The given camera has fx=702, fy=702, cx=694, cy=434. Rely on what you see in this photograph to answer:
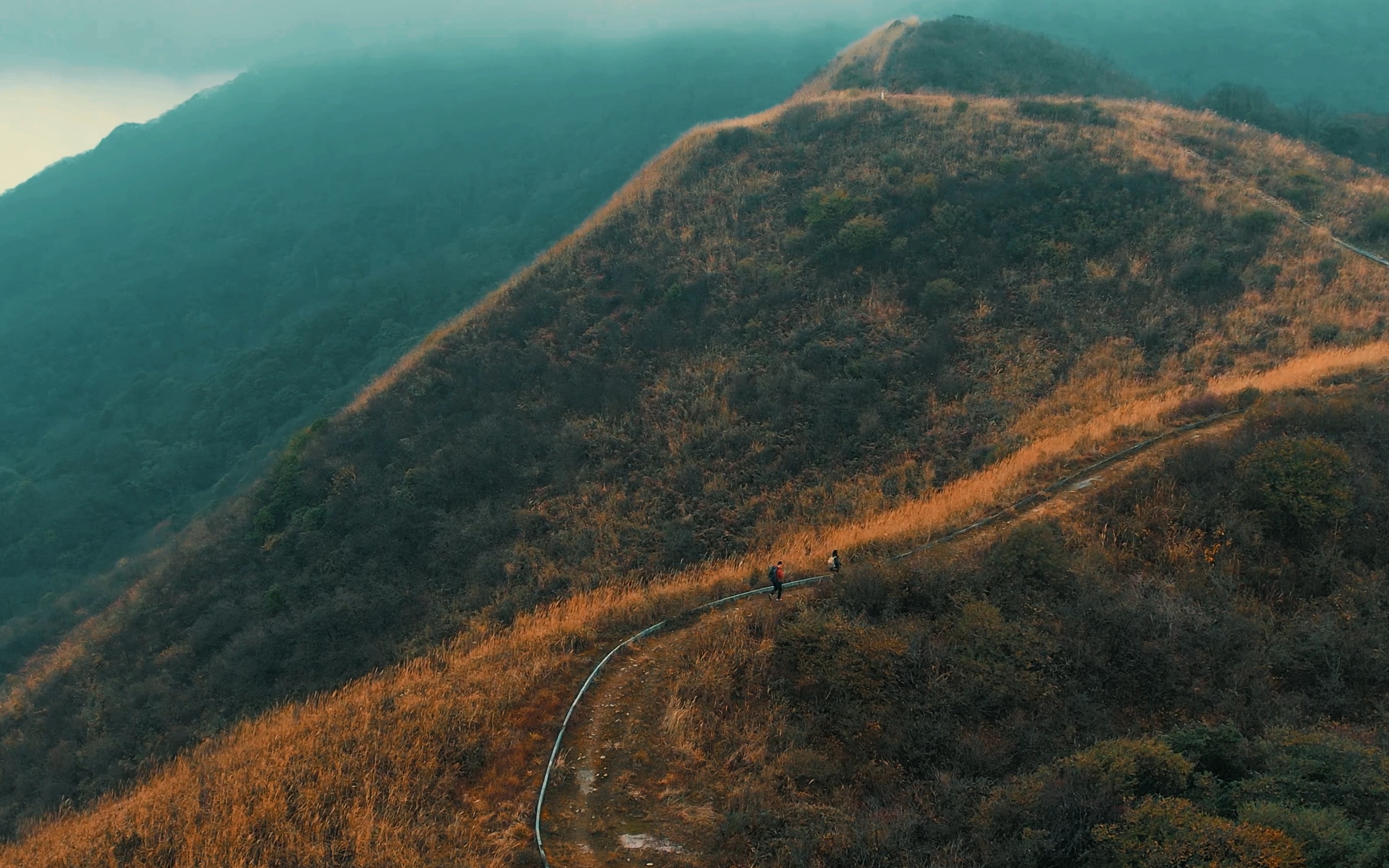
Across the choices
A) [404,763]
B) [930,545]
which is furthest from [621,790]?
[930,545]

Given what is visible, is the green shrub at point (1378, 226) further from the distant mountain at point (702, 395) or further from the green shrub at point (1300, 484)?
the green shrub at point (1300, 484)

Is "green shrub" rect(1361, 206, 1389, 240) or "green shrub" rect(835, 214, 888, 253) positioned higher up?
"green shrub" rect(835, 214, 888, 253)

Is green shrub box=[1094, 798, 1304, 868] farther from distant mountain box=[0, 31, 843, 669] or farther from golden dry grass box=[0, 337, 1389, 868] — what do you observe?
distant mountain box=[0, 31, 843, 669]

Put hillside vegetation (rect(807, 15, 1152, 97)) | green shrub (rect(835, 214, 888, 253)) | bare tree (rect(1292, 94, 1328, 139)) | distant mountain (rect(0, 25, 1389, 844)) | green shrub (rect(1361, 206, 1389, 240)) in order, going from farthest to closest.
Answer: bare tree (rect(1292, 94, 1328, 139))
hillside vegetation (rect(807, 15, 1152, 97))
green shrub (rect(835, 214, 888, 253))
green shrub (rect(1361, 206, 1389, 240))
distant mountain (rect(0, 25, 1389, 844))

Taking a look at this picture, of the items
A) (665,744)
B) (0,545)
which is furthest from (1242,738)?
(0,545)

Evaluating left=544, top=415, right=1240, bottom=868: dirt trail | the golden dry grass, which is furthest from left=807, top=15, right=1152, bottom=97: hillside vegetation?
left=544, top=415, right=1240, bottom=868: dirt trail

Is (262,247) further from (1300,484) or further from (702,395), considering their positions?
(1300,484)

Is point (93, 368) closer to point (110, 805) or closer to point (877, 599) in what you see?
point (110, 805)
